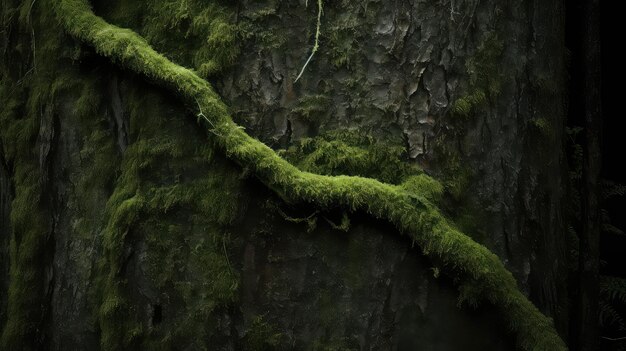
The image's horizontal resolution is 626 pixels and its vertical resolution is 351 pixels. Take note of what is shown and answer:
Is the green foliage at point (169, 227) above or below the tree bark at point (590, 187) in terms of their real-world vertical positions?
below

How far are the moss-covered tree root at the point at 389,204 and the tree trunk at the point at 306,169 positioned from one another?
0.04 meters

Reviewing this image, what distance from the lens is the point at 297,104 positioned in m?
1.98

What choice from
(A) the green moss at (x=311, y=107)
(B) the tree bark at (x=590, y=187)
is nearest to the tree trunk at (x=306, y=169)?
(A) the green moss at (x=311, y=107)

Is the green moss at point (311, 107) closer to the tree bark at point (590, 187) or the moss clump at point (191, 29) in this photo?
the moss clump at point (191, 29)

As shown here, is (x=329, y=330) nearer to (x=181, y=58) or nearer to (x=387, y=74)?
(x=387, y=74)

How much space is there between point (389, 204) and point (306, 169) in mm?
330

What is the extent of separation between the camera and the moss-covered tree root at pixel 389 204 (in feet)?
6.13

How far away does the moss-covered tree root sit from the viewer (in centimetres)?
187

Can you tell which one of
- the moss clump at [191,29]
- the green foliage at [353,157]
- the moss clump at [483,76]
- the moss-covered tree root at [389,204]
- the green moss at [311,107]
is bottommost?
the moss-covered tree root at [389,204]

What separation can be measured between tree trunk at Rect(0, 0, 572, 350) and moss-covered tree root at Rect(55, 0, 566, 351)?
0.13ft

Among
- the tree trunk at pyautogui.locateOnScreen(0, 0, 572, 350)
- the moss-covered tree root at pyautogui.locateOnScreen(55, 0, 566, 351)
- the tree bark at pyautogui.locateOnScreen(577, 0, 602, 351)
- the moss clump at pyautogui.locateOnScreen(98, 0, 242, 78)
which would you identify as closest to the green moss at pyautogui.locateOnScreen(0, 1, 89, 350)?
the tree trunk at pyautogui.locateOnScreen(0, 0, 572, 350)

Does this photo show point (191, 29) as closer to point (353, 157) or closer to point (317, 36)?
point (317, 36)

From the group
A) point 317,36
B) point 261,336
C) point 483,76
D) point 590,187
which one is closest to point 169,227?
point 261,336

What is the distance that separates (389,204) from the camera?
6.12 ft
